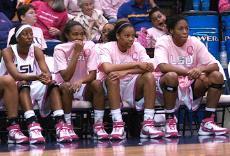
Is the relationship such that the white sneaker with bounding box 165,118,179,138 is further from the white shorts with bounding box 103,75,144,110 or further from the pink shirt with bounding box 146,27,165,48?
the pink shirt with bounding box 146,27,165,48

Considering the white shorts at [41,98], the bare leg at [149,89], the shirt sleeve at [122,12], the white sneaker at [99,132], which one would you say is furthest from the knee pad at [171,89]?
the shirt sleeve at [122,12]

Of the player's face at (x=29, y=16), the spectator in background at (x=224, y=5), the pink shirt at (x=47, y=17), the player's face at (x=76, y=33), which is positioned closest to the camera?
the player's face at (x=76, y=33)

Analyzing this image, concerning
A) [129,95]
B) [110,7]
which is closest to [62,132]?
[129,95]

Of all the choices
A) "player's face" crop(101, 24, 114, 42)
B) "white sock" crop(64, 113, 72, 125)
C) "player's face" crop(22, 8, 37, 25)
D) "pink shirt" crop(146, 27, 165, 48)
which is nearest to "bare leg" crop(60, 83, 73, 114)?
"white sock" crop(64, 113, 72, 125)

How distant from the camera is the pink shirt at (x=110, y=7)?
34.1ft

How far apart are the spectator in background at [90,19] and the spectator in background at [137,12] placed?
432 millimetres

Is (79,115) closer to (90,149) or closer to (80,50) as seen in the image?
(80,50)

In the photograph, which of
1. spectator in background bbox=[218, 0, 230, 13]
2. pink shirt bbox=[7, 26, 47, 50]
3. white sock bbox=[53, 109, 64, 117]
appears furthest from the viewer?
spectator in background bbox=[218, 0, 230, 13]

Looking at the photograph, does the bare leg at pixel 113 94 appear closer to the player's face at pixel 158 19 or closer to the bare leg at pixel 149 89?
the bare leg at pixel 149 89

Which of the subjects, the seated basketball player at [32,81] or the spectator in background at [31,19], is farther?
the spectator in background at [31,19]

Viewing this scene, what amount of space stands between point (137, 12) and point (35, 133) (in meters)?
3.46

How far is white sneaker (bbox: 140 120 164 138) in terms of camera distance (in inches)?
290

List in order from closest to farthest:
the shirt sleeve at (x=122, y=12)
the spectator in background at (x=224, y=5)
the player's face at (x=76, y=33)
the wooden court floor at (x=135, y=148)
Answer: the wooden court floor at (x=135, y=148)
the player's face at (x=76, y=33)
the spectator in background at (x=224, y=5)
the shirt sleeve at (x=122, y=12)

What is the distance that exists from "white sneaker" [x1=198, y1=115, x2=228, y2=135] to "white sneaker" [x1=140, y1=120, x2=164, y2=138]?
0.51m
